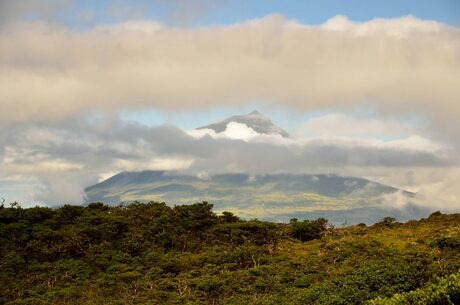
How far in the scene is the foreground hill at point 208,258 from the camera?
90.8ft

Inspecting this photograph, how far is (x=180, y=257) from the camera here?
141 feet

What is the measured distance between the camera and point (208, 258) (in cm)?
4234

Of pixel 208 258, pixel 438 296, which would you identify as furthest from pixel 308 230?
pixel 438 296

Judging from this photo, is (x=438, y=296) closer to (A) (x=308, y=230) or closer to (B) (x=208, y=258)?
(B) (x=208, y=258)

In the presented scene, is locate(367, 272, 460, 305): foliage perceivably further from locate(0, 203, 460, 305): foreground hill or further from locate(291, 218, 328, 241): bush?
locate(291, 218, 328, 241): bush

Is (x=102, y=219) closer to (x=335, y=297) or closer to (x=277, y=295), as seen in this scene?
(x=277, y=295)

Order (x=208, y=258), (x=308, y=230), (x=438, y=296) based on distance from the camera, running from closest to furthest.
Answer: (x=438, y=296), (x=208, y=258), (x=308, y=230)

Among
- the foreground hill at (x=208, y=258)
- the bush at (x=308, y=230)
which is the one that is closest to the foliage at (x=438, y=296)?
the foreground hill at (x=208, y=258)

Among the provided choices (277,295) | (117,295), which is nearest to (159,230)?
(117,295)

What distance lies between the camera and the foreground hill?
27672 millimetres

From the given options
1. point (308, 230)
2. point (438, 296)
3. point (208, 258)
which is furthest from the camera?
point (308, 230)

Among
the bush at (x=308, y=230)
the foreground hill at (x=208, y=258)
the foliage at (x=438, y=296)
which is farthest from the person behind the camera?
the bush at (x=308, y=230)

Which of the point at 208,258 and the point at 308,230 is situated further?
the point at 308,230

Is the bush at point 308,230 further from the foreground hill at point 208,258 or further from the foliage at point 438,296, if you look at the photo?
the foliage at point 438,296
